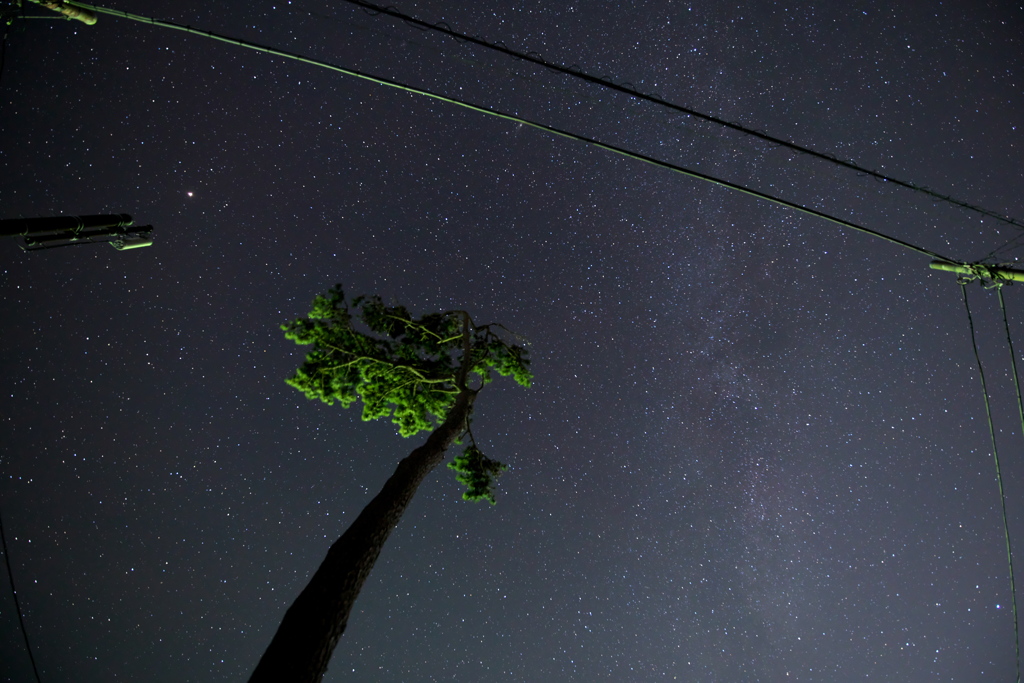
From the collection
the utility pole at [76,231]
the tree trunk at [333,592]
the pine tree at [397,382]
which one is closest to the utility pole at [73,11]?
the utility pole at [76,231]

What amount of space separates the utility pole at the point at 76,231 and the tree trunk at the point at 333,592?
15.9ft

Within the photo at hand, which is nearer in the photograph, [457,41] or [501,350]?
[457,41]

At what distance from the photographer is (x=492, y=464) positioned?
8.21 m

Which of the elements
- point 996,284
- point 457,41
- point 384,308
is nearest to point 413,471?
point 384,308

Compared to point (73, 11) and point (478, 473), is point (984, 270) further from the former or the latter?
point (73, 11)

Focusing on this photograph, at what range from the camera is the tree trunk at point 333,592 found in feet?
13.2

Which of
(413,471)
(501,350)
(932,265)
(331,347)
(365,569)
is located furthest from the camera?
(501,350)

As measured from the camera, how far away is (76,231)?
6.17 meters

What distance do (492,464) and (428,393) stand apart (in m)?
1.66

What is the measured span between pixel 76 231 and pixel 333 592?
18.8 ft

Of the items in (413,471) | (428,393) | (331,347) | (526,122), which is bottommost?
(413,471)

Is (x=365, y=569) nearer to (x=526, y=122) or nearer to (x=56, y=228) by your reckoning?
(x=526, y=122)

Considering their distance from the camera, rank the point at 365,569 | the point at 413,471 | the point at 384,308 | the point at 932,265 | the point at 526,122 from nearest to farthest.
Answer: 1. the point at 526,122
2. the point at 365,569
3. the point at 932,265
4. the point at 413,471
5. the point at 384,308

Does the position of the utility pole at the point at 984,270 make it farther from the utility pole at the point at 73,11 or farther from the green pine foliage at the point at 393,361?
the utility pole at the point at 73,11
